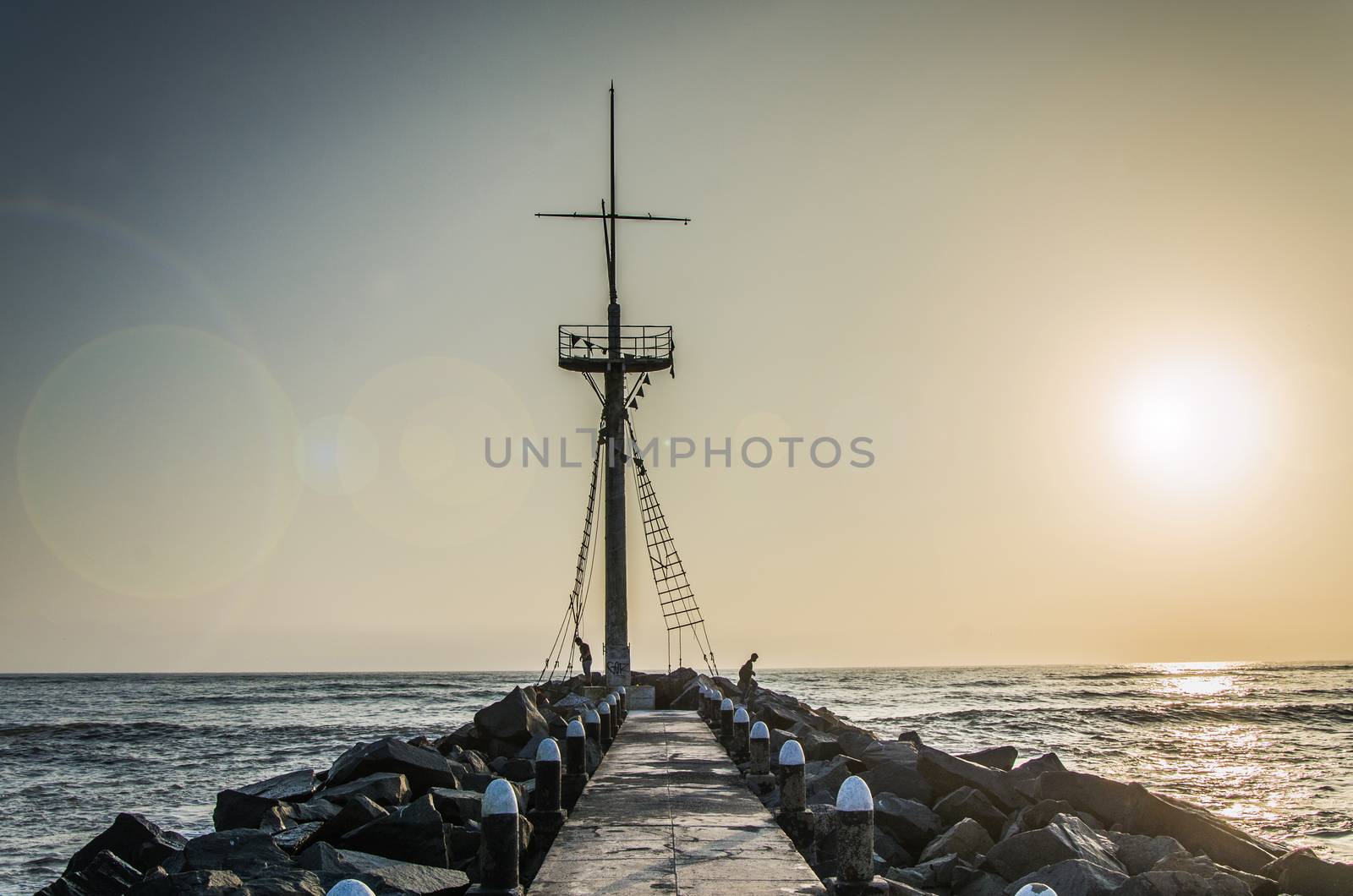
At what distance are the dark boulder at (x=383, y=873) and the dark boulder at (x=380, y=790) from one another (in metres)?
2.49

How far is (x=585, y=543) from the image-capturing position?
24812 millimetres

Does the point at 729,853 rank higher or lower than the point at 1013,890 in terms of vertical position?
higher

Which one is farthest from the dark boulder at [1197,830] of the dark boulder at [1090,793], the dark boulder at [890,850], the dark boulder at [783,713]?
the dark boulder at [783,713]

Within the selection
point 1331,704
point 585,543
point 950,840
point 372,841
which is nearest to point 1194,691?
point 1331,704

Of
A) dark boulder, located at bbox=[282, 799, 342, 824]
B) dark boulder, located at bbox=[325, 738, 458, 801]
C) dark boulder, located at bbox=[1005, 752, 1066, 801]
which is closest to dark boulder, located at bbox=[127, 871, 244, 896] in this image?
dark boulder, located at bbox=[282, 799, 342, 824]

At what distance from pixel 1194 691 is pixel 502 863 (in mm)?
71722

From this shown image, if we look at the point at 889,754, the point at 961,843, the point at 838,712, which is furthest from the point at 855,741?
the point at 838,712

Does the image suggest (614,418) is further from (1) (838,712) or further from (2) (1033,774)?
(1) (838,712)

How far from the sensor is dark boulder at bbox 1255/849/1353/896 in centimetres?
1055

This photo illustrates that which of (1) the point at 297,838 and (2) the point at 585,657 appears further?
(2) the point at 585,657

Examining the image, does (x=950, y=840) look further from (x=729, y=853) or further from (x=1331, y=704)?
(x=1331, y=704)

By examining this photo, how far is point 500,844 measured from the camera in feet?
22.5

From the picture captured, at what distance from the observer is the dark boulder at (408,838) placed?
10211 mm

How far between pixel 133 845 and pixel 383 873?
5534 mm
